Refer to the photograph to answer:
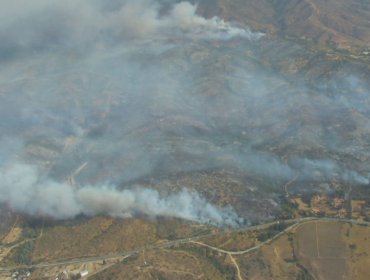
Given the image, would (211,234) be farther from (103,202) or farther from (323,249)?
(103,202)

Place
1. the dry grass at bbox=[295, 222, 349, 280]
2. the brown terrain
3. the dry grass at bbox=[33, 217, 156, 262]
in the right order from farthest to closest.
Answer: the dry grass at bbox=[33, 217, 156, 262] → the brown terrain → the dry grass at bbox=[295, 222, 349, 280]

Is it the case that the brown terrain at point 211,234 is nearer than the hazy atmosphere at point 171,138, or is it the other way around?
the brown terrain at point 211,234

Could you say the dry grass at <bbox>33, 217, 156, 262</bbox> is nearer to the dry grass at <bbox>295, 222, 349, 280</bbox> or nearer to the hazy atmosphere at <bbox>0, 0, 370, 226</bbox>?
the hazy atmosphere at <bbox>0, 0, 370, 226</bbox>

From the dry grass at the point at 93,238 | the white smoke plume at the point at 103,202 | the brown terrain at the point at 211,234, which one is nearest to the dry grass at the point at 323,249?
the brown terrain at the point at 211,234

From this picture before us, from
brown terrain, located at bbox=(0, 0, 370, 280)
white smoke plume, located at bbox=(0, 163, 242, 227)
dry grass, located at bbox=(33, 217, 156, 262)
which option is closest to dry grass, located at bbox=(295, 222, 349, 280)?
brown terrain, located at bbox=(0, 0, 370, 280)

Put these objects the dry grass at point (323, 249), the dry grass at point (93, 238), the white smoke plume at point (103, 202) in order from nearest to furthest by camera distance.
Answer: the dry grass at point (323, 249) < the dry grass at point (93, 238) < the white smoke plume at point (103, 202)

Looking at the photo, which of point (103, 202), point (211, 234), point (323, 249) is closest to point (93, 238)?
point (103, 202)

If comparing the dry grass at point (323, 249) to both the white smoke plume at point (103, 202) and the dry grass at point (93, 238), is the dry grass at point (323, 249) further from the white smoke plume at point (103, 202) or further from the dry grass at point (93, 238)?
the dry grass at point (93, 238)

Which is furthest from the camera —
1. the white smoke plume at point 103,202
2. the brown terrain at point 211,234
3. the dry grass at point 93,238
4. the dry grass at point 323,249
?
the white smoke plume at point 103,202

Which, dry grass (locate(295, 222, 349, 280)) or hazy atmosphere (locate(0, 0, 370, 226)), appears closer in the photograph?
dry grass (locate(295, 222, 349, 280))
